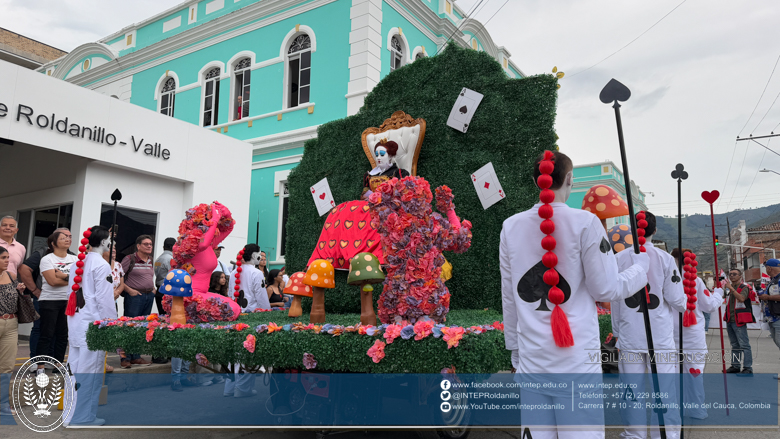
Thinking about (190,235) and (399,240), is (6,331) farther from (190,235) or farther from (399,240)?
(399,240)

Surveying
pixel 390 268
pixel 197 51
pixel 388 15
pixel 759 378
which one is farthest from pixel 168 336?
pixel 197 51

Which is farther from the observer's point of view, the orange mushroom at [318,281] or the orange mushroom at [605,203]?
the orange mushroom at [605,203]

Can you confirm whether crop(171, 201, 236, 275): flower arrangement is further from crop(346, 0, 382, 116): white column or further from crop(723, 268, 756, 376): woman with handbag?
crop(723, 268, 756, 376): woman with handbag

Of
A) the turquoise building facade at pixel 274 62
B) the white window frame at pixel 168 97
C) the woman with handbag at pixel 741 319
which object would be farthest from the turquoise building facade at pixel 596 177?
the white window frame at pixel 168 97

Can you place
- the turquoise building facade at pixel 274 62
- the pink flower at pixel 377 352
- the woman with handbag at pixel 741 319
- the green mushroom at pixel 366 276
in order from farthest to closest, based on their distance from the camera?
the turquoise building facade at pixel 274 62, the woman with handbag at pixel 741 319, the green mushroom at pixel 366 276, the pink flower at pixel 377 352

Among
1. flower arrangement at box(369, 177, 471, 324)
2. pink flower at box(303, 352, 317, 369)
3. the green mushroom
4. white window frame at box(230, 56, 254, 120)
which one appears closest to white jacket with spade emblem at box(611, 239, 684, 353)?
flower arrangement at box(369, 177, 471, 324)

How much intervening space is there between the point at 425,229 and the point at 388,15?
8.41 m

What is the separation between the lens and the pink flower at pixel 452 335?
2.79 metres

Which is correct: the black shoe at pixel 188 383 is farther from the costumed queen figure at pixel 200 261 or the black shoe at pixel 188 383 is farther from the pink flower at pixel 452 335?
the pink flower at pixel 452 335

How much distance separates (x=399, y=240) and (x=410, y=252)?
4.5 inches

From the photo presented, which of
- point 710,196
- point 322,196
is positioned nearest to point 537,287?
point 710,196

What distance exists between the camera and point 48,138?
24.7 ft

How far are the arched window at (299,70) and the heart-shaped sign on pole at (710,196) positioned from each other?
8.61 m

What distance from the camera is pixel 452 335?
2.82 meters
